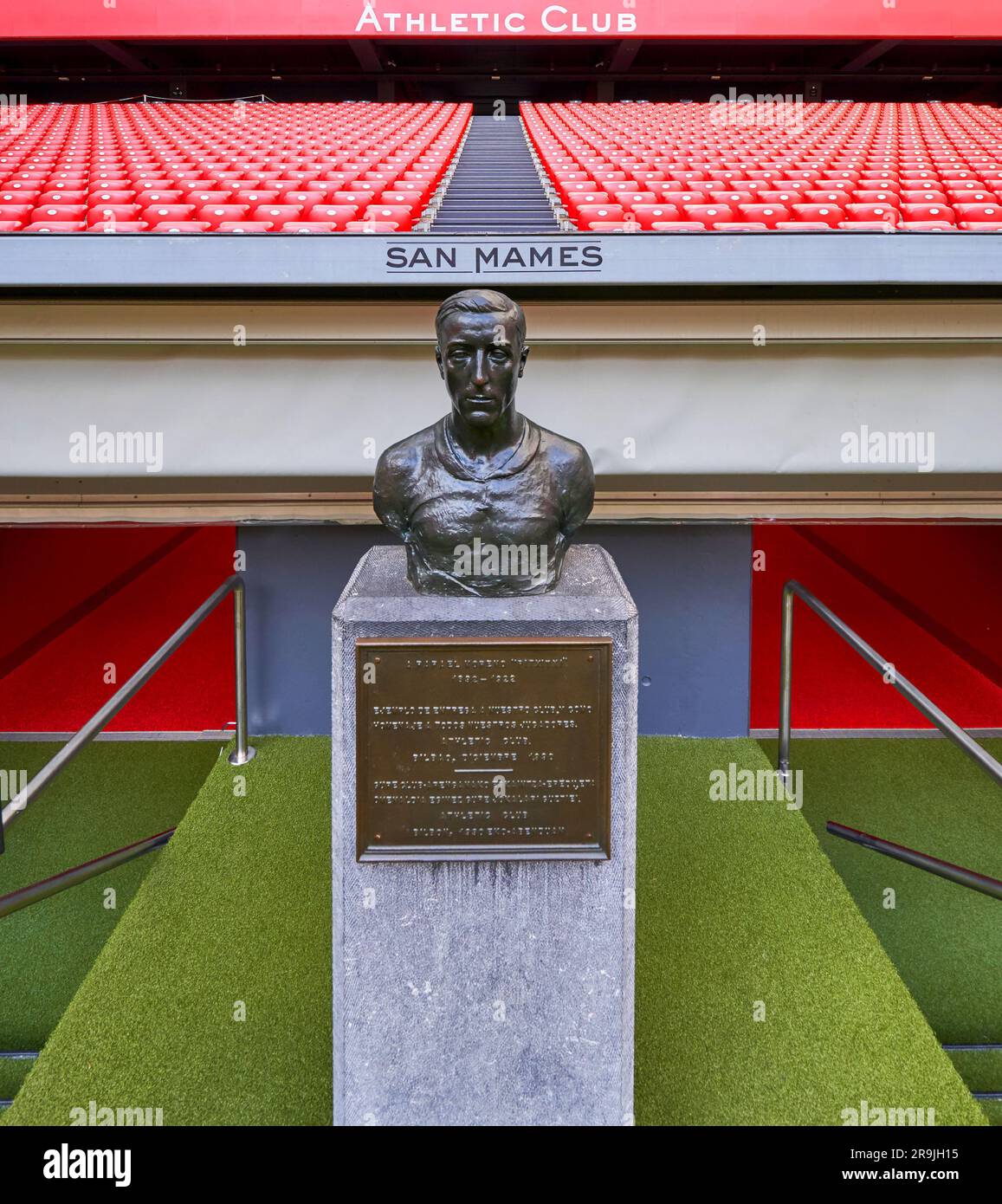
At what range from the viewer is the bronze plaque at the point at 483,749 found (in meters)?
2.04

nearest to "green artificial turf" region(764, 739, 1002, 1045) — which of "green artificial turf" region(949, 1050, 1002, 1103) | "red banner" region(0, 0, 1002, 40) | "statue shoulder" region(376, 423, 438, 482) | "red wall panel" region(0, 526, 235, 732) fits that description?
"green artificial turf" region(949, 1050, 1002, 1103)

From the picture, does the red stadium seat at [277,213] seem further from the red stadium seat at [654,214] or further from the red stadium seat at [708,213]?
the red stadium seat at [708,213]

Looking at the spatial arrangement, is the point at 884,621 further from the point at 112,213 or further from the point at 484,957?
the point at 112,213

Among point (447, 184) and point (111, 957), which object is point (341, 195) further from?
point (111, 957)

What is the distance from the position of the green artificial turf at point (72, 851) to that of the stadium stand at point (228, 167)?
2.80 meters

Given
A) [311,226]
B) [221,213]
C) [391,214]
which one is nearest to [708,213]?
[391,214]

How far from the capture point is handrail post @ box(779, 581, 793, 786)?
159 inches

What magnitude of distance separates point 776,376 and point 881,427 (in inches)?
20.4

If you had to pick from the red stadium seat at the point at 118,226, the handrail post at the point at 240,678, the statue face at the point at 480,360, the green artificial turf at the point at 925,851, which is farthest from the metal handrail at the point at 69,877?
the green artificial turf at the point at 925,851

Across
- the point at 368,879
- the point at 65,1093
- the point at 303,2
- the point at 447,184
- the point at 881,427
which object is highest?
the point at 303,2

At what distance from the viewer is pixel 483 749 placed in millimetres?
2066

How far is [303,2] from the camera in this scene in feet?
38.0

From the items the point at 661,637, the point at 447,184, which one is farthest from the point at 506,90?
the point at 661,637

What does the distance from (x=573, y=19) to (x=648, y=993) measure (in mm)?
12528
